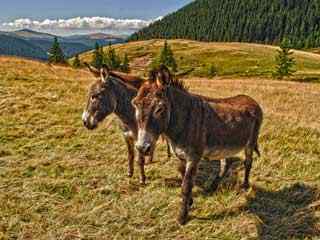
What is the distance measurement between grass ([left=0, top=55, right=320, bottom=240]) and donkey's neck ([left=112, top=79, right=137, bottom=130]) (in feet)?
5.72

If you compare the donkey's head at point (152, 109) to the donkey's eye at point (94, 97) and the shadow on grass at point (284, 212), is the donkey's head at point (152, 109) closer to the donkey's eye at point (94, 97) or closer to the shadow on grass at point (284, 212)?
the donkey's eye at point (94, 97)

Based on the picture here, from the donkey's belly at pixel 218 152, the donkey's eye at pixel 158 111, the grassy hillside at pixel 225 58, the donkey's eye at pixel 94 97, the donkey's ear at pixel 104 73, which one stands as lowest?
the grassy hillside at pixel 225 58

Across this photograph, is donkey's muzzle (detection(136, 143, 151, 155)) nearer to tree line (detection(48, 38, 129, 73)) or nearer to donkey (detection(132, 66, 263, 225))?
donkey (detection(132, 66, 263, 225))

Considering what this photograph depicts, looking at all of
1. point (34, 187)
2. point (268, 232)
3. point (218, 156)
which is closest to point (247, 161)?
point (218, 156)

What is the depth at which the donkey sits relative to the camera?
6.71 metres

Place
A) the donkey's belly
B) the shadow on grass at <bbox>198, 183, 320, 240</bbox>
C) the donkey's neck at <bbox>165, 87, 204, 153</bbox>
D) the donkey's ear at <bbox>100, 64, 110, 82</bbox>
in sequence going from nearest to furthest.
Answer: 1. the donkey's neck at <bbox>165, 87, 204, 153</bbox>
2. the shadow on grass at <bbox>198, 183, 320, 240</bbox>
3. the donkey's belly
4. the donkey's ear at <bbox>100, 64, 110, 82</bbox>

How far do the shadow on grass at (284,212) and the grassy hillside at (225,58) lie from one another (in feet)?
295

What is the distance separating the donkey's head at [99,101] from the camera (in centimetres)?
929

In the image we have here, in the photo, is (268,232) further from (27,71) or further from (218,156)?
(27,71)

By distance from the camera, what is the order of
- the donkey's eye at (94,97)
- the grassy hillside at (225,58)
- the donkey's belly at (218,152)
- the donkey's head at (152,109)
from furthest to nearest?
the grassy hillside at (225,58), the donkey's eye at (94,97), the donkey's belly at (218,152), the donkey's head at (152,109)

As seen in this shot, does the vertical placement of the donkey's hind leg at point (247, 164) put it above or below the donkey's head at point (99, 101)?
below

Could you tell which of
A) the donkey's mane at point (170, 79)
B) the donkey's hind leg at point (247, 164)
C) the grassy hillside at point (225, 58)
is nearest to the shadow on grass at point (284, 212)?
the donkey's hind leg at point (247, 164)

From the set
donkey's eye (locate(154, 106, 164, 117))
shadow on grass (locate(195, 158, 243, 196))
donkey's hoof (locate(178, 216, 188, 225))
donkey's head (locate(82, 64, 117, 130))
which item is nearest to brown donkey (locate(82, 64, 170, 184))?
donkey's head (locate(82, 64, 117, 130))

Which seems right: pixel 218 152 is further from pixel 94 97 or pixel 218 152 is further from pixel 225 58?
pixel 225 58
